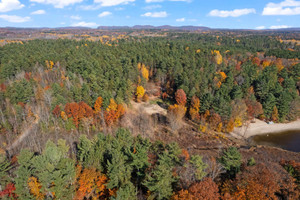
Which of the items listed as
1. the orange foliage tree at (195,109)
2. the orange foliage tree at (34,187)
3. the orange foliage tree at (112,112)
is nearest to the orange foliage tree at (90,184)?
the orange foliage tree at (34,187)

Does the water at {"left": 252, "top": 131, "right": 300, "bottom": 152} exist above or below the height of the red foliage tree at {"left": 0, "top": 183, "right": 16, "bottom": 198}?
below

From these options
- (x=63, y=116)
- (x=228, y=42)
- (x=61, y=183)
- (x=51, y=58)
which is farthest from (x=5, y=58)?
(x=228, y=42)

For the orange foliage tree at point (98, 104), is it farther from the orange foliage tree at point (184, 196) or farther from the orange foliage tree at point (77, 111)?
the orange foliage tree at point (184, 196)

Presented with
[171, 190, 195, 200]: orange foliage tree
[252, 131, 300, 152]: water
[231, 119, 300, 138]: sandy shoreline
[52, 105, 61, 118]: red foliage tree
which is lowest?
[252, 131, 300, 152]: water

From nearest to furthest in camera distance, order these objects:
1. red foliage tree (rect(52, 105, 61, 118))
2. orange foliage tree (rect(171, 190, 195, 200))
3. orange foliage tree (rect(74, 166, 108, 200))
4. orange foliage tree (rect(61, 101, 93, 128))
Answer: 1. orange foliage tree (rect(171, 190, 195, 200))
2. orange foliage tree (rect(74, 166, 108, 200))
3. red foliage tree (rect(52, 105, 61, 118))
4. orange foliage tree (rect(61, 101, 93, 128))

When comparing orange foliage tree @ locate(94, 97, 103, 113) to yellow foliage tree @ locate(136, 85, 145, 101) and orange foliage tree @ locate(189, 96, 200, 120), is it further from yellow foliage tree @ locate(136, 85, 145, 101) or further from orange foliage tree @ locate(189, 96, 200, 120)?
orange foliage tree @ locate(189, 96, 200, 120)

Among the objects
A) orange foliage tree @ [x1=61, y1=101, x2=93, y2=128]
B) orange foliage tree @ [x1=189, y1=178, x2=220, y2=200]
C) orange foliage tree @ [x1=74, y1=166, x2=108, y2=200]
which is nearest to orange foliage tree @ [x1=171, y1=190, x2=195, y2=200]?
orange foliage tree @ [x1=189, y1=178, x2=220, y2=200]

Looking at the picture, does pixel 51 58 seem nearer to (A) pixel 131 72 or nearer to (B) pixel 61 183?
(A) pixel 131 72
